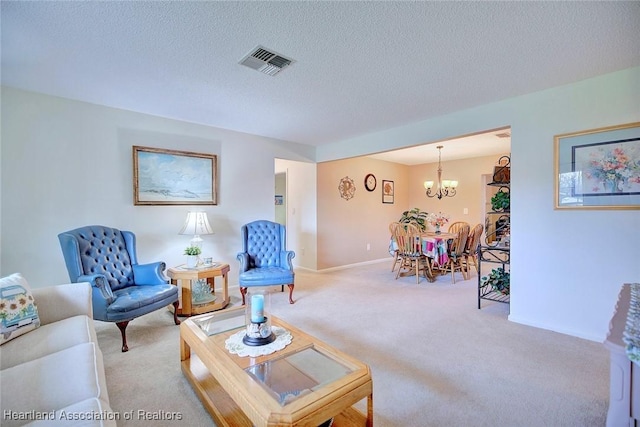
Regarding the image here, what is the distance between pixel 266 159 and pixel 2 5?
3.12 meters

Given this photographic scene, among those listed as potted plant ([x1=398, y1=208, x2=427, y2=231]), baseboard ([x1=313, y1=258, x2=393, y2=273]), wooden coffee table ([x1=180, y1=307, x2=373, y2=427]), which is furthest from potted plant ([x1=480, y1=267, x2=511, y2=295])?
baseboard ([x1=313, y1=258, x2=393, y2=273])

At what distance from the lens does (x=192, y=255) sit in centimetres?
329

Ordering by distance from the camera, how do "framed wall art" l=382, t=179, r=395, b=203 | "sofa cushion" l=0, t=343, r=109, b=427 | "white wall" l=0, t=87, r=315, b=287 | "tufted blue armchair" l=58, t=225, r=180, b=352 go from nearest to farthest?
"sofa cushion" l=0, t=343, r=109, b=427, "tufted blue armchair" l=58, t=225, r=180, b=352, "white wall" l=0, t=87, r=315, b=287, "framed wall art" l=382, t=179, r=395, b=203

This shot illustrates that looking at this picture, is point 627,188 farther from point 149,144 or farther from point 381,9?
point 149,144

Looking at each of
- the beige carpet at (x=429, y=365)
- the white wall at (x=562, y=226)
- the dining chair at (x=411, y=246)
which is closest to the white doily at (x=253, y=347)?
the beige carpet at (x=429, y=365)

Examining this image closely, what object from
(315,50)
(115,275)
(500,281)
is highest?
(315,50)

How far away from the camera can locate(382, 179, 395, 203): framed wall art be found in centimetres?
671

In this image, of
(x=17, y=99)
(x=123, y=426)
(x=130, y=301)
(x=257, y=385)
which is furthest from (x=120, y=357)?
(x=17, y=99)

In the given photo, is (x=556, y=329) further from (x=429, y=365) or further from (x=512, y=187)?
(x=429, y=365)

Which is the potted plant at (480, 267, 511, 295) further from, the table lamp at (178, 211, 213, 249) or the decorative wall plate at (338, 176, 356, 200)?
the table lamp at (178, 211, 213, 249)

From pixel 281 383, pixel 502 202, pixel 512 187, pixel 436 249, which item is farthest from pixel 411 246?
pixel 281 383

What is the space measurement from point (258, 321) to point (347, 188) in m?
4.50

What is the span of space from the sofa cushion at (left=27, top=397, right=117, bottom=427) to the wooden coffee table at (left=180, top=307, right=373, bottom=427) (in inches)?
17.8

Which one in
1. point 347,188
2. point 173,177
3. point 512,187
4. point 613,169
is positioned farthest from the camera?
point 347,188
